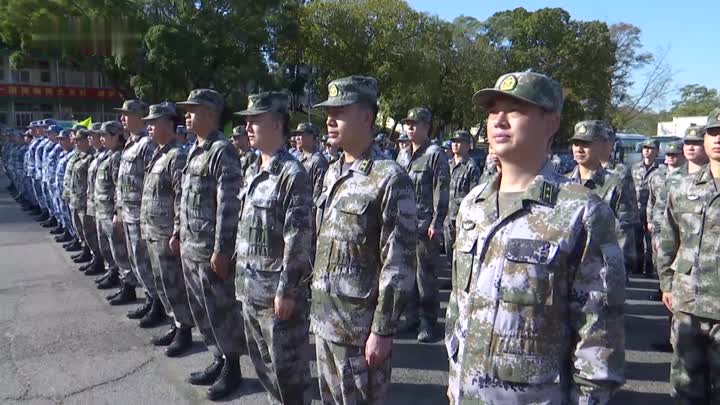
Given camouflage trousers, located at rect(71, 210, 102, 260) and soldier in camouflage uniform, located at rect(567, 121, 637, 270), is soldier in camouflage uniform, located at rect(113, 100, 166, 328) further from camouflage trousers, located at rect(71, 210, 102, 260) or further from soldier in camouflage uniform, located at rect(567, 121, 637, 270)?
soldier in camouflage uniform, located at rect(567, 121, 637, 270)

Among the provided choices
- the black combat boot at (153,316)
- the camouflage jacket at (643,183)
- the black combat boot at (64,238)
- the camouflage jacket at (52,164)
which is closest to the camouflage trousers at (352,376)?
the black combat boot at (153,316)

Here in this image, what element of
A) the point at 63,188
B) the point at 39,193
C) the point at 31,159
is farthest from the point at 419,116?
the point at 31,159

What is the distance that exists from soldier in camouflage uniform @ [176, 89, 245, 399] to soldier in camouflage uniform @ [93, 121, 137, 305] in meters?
2.13

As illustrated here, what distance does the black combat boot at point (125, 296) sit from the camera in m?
6.34

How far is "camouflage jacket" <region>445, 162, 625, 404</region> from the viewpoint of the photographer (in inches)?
67.5

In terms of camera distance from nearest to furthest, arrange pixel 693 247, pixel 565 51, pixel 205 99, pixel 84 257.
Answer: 1. pixel 693 247
2. pixel 205 99
3. pixel 84 257
4. pixel 565 51

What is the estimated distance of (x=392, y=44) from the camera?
2572 centimetres

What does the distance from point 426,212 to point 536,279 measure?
390 cm

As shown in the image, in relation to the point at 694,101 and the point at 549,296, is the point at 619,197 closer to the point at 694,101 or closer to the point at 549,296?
the point at 549,296

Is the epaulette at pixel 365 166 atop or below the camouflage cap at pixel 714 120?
below

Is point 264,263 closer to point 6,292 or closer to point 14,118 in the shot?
point 6,292

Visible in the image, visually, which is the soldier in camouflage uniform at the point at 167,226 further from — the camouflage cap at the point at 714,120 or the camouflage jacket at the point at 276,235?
the camouflage cap at the point at 714,120

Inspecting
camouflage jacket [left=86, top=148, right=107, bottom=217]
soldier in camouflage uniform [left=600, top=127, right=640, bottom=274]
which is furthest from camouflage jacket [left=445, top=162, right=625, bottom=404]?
camouflage jacket [left=86, top=148, right=107, bottom=217]

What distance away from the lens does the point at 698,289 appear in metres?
3.27
